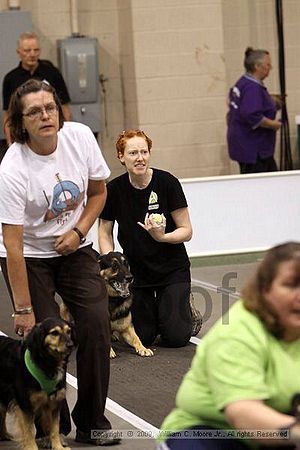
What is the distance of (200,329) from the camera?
609 cm

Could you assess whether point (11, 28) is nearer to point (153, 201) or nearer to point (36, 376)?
point (153, 201)

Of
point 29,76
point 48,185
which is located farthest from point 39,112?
point 29,76

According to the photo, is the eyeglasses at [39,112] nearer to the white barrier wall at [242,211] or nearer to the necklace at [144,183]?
the necklace at [144,183]

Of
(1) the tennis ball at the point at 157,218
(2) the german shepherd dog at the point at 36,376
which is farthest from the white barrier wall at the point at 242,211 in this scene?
(2) the german shepherd dog at the point at 36,376

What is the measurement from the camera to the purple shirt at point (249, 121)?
986 centimetres

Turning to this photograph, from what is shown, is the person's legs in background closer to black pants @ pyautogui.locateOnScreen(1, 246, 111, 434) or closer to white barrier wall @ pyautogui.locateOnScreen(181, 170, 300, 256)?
black pants @ pyautogui.locateOnScreen(1, 246, 111, 434)

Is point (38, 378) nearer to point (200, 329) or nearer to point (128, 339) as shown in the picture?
point (128, 339)

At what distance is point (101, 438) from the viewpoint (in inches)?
162

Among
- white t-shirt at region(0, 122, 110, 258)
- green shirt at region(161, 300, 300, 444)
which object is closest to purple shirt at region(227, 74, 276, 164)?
white t-shirt at region(0, 122, 110, 258)

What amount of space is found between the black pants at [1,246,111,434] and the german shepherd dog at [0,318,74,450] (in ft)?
0.40

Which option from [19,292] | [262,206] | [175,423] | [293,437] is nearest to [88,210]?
[19,292]

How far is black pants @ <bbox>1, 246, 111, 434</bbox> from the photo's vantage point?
158 inches

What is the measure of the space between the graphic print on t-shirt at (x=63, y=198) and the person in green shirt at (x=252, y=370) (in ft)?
5.04

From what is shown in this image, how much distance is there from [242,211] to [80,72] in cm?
276
